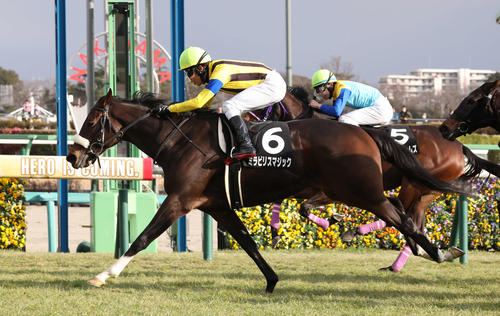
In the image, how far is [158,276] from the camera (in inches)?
225

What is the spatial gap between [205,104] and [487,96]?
203 centimetres

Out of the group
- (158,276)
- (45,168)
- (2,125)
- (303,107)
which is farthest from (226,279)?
(2,125)

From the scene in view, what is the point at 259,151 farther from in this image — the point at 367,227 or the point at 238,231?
the point at 367,227

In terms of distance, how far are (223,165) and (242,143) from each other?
245 millimetres

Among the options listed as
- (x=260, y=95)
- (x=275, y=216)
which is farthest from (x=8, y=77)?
(x=260, y=95)

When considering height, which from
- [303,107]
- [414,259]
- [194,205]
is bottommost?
[414,259]

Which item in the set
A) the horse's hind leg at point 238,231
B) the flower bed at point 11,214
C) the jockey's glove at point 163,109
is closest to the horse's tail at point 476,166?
the horse's hind leg at point 238,231

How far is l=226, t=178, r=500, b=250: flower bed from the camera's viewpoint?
25.4 ft

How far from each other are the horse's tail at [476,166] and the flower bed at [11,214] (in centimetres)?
458

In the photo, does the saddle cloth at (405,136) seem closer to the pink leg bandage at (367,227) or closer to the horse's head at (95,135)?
the pink leg bandage at (367,227)

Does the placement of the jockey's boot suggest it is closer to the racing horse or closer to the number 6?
the number 6

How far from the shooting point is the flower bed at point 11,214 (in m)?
7.34

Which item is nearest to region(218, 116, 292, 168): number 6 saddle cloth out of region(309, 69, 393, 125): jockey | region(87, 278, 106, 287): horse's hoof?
region(87, 278, 106, 287): horse's hoof

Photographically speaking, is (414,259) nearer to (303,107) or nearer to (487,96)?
(303,107)
